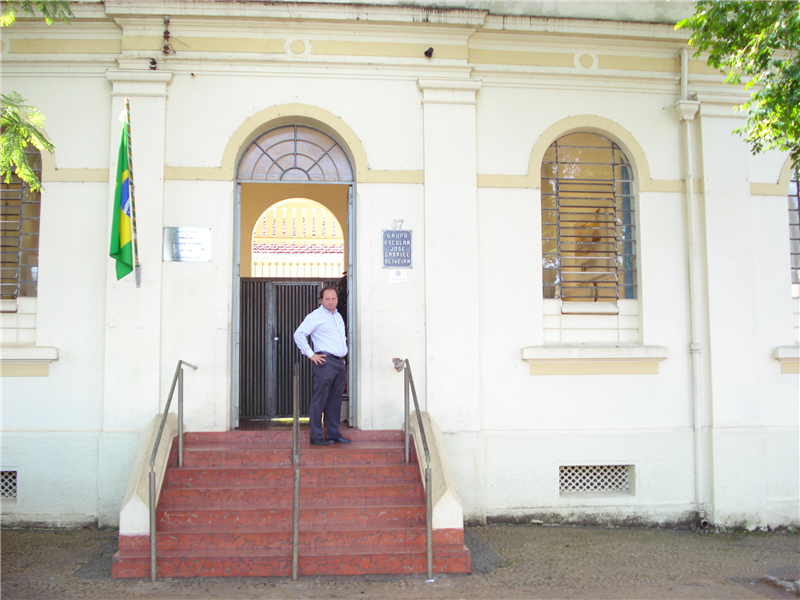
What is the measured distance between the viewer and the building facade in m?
6.66

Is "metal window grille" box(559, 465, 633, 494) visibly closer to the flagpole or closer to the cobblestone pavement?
the cobblestone pavement

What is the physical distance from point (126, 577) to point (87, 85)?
5135 mm

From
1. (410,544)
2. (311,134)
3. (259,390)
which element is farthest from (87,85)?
(410,544)

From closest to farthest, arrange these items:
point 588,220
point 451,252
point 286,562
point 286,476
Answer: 1. point 286,562
2. point 286,476
3. point 451,252
4. point 588,220

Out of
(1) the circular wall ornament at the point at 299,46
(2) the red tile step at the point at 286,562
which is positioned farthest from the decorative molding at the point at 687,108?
(2) the red tile step at the point at 286,562

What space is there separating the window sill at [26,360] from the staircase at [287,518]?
1834mm

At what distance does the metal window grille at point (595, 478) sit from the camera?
701 cm

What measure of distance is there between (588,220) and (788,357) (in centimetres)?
279

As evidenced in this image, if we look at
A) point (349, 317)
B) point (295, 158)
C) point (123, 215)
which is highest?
point (295, 158)

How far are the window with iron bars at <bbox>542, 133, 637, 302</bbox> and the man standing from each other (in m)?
2.67

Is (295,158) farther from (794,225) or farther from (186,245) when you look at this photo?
(794,225)

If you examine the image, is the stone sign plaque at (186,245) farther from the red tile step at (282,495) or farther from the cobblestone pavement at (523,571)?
the cobblestone pavement at (523,571)

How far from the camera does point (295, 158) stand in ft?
23.7

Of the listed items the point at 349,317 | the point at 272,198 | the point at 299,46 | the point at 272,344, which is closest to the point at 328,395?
the point at 349,317
